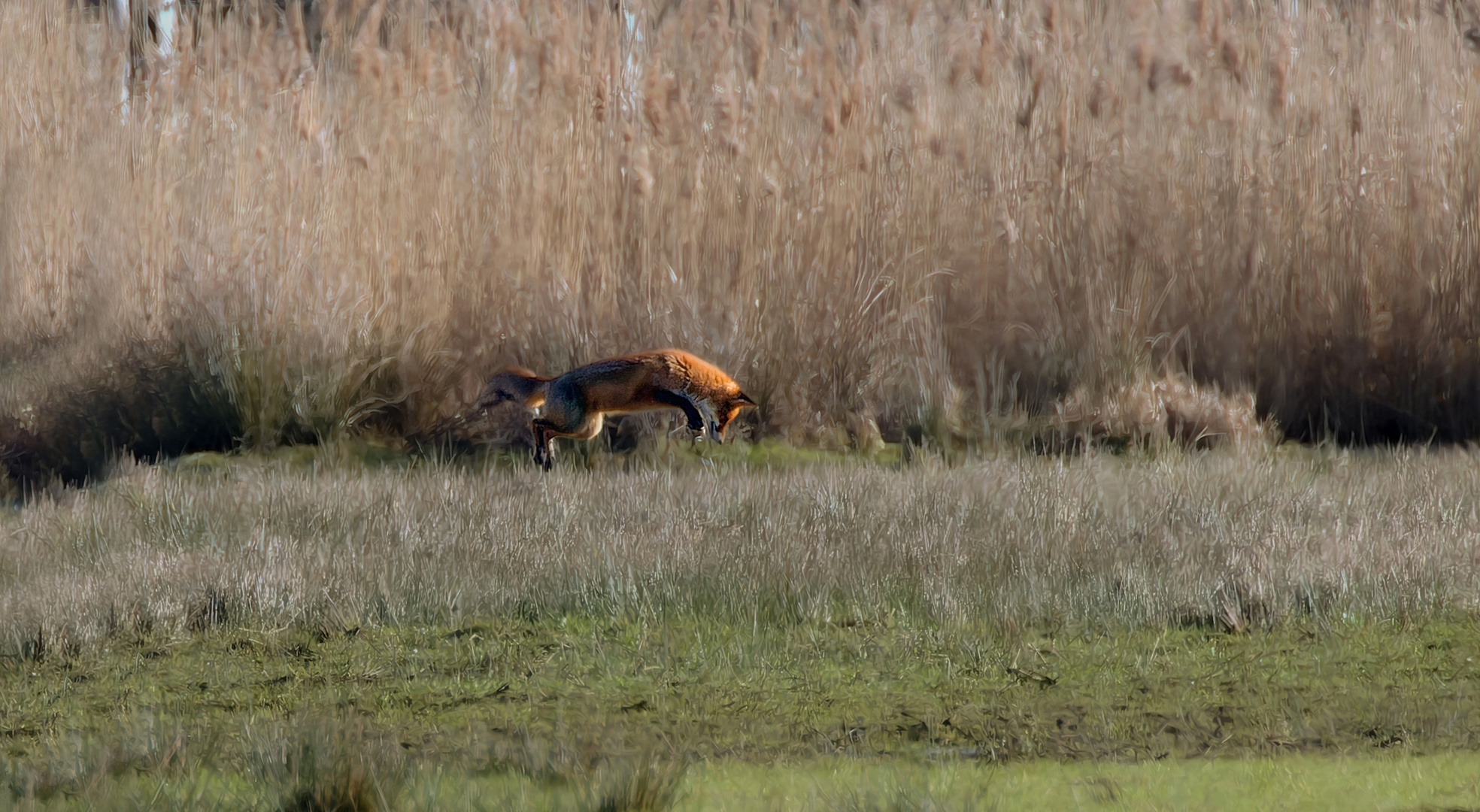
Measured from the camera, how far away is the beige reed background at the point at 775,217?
618 centimetres

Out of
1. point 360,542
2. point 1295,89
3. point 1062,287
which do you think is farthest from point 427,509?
point 1295,89

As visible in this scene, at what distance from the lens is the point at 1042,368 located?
6395 mm

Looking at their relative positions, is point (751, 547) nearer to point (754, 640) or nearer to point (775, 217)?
point (754, 640)

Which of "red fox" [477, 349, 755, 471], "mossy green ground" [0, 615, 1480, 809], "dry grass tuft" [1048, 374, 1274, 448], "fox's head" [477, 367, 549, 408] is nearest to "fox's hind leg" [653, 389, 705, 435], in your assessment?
"red fox" [477, 349, 755, 471]

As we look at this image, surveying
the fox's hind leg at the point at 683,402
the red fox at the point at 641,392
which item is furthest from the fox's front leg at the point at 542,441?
the fox's hind leg at the point at 683,402

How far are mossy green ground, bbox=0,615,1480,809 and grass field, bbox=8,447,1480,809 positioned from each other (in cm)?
1

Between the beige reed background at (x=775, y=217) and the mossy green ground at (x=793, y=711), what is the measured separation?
257cm

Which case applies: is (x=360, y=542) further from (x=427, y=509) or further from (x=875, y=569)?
(x=875, y=569)

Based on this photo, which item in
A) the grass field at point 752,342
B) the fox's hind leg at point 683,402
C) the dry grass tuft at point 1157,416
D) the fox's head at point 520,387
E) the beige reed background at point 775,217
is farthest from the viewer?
the beige reed background at point 775,217

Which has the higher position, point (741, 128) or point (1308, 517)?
point (741, 128)

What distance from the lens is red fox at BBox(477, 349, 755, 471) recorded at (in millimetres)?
4281

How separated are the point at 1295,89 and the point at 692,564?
4.21 meters

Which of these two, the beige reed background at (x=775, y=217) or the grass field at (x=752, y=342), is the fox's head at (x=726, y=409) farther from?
the beige reed background at (x=775, y=217)

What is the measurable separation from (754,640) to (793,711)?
0.46 m
